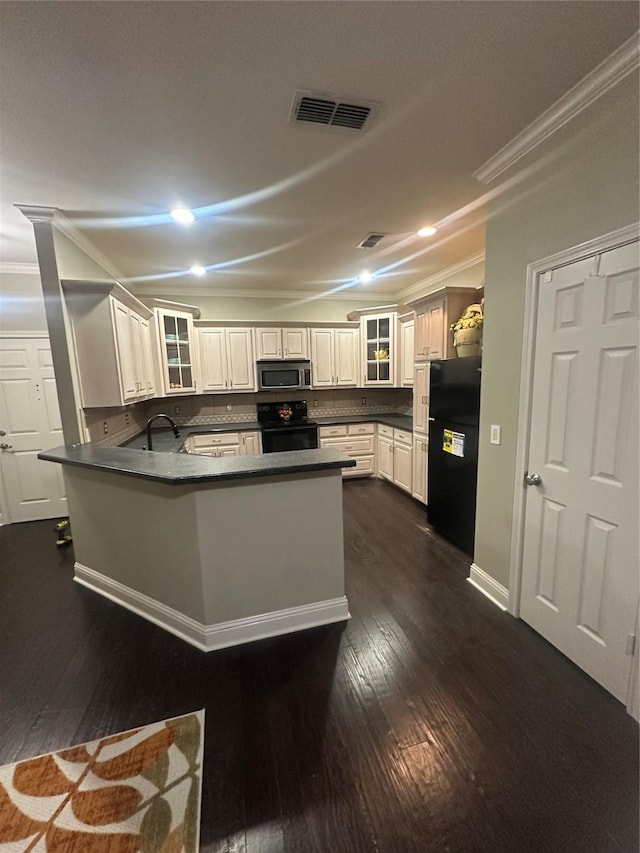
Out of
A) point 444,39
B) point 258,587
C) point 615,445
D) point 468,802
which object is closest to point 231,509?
point 258,587

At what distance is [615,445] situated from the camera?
5.20 feet

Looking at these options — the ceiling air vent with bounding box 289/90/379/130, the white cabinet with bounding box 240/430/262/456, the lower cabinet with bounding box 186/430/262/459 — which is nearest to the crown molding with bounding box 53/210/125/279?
the ceiling air vent with bounding box 289/90/379/130

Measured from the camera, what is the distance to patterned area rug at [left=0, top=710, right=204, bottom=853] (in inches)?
47.3

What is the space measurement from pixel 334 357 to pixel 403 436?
1590mm

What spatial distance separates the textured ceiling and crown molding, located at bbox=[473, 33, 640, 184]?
0.16 ft

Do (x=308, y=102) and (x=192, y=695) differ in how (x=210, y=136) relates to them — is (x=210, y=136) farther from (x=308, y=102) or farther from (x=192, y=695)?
(x=192, y=695)

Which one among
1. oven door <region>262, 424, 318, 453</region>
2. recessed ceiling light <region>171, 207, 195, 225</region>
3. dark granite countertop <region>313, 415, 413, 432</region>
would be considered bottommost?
oven door <region>262, 424, 318, 453</region>

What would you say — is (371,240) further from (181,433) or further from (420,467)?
(181,433)

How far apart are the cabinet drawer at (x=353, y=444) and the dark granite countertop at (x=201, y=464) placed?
2723 millimetres

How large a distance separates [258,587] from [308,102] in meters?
2.46

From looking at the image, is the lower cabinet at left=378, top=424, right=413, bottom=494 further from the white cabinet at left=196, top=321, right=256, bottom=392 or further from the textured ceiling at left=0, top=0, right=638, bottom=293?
the textured ceiling at left=0, top=0, right=638, bottom=293

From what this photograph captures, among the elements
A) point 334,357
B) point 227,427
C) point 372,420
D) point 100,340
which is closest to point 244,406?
point 227,427

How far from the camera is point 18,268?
350cm

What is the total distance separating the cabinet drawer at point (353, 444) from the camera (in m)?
4.98
